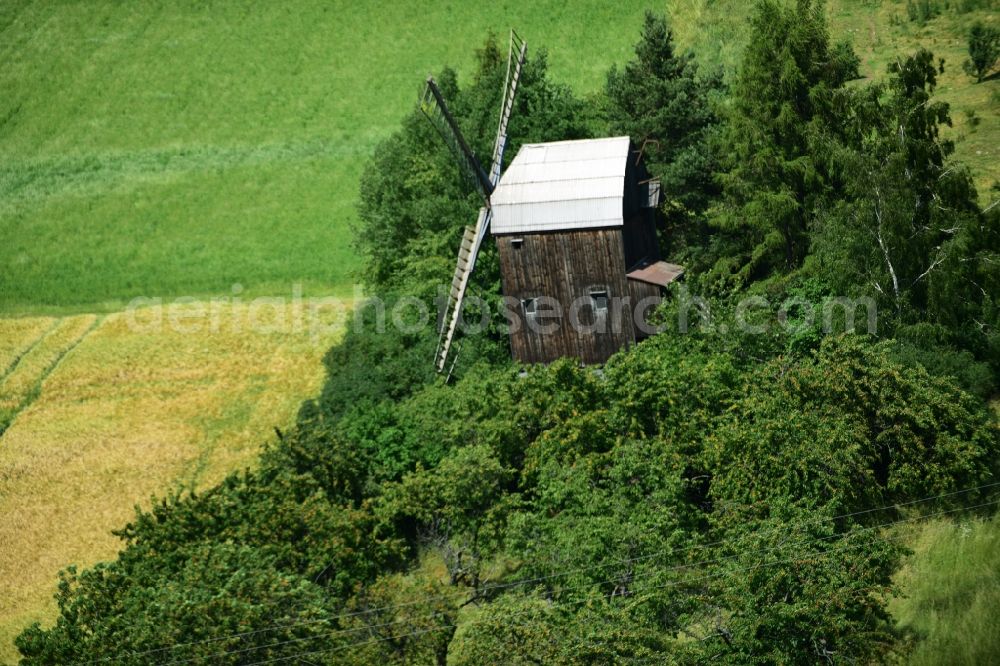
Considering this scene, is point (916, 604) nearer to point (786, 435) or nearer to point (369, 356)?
point (786, 435)

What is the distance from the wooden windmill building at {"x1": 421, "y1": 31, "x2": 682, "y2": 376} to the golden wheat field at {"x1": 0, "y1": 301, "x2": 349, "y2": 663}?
12773mm

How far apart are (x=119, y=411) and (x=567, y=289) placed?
22943 millimetres

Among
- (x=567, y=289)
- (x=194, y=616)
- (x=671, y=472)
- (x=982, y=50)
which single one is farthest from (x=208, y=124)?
(x=194, y=616)

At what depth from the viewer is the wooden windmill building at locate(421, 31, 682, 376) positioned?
39.7 metres

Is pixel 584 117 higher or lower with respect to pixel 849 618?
higher

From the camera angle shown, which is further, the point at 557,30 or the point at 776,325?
the point at 557,30

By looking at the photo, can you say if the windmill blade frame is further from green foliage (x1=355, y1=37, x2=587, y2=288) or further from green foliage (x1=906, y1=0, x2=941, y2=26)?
green foliage (x1=906, y1=0, x2=941, y2=26)

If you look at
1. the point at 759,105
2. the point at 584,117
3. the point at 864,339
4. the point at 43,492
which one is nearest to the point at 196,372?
the point at 43,492

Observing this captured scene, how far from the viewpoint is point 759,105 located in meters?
42.7

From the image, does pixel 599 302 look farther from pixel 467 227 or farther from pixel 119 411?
pixel 119 411

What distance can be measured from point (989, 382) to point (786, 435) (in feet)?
29.0

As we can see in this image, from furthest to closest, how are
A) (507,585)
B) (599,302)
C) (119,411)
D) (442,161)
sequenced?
1. (119,411)
2. (442,161)
3. (599,302)
4. (507,585)

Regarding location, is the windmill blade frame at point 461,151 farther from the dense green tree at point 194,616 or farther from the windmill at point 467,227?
the dense green tree at point 194,616

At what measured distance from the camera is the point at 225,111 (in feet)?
262
